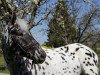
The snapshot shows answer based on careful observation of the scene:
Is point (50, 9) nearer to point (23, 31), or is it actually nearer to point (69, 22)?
point (23, 31)

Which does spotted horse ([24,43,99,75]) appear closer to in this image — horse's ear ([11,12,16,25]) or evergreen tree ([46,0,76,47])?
horse's ear ([11,12,16,25])

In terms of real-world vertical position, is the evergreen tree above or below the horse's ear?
below

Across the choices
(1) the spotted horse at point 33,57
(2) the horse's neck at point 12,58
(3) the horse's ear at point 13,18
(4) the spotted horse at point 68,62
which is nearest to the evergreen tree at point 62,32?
(4) the spotted horse at point 68,62

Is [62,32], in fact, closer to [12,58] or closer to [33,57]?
[12,58]

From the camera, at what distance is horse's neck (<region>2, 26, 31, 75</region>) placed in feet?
18.5

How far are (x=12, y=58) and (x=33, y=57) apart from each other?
41cm

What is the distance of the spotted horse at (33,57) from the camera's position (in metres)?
5.55

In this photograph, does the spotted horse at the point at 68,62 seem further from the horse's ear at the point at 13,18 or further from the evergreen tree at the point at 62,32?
the evergreen tree at the point at 62,32

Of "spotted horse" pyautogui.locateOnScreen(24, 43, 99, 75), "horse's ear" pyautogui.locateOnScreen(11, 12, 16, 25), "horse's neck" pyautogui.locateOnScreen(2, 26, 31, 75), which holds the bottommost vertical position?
"spotted horse" pyautogui.locateOnScreen(24, 43, 99, 75)

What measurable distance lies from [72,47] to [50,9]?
6017 millimetres

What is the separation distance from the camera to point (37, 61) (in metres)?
5.52

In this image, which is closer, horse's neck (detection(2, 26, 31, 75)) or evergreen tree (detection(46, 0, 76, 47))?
horse's neck (detection(2, 26, 31, 75))

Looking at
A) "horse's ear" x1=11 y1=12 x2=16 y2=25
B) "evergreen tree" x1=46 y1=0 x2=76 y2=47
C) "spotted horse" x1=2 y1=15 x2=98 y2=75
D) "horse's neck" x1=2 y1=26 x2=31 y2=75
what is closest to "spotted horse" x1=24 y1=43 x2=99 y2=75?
"spotted horse" x1=2 y1=15 x2=98 y2=75

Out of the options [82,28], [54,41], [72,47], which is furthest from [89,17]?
[72,47]
